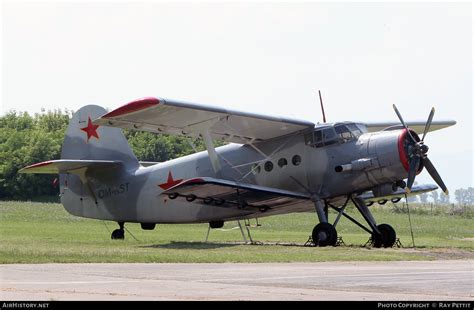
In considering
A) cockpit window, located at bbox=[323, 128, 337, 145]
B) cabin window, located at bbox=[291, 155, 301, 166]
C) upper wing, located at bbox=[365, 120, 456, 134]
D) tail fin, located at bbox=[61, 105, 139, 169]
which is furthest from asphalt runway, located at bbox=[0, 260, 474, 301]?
tail fin, located at bbox=[61, 105, 139, 169]

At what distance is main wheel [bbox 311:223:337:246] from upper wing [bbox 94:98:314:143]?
109 inches

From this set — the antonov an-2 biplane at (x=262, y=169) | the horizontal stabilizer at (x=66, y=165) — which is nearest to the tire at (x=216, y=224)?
the antonov an-2 biplane at (x=262, y=169)

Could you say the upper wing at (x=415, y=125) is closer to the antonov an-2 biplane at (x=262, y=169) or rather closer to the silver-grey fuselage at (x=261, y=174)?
the antonov an-2 biplane at (x=262, y=169)

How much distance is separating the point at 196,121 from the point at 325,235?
429 centimetres

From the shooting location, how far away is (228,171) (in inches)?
992

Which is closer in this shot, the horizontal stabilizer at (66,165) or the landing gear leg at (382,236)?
the landing gear leg at (382,236)

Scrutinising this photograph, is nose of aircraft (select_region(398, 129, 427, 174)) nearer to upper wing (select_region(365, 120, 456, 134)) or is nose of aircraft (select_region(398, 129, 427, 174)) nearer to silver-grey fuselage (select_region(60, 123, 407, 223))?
silver-grey fuselage (select_region(60, 123, 407, 223))

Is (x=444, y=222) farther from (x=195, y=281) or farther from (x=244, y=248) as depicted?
A: (x=195, y=281)

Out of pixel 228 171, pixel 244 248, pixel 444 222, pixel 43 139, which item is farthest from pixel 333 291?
pixel 43 139

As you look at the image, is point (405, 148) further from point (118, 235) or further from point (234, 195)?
point (118, 235)

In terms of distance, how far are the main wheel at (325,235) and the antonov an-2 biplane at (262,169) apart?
24 millimetres

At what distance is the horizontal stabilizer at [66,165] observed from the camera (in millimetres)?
25298

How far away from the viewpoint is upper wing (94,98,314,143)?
21.7 metres
